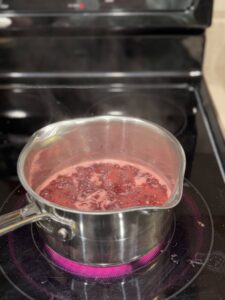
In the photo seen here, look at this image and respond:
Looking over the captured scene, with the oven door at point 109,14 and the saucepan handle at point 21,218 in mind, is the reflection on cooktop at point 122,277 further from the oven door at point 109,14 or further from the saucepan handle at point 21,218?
the oven door at point 109,14

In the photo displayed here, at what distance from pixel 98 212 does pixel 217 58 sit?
57 cm

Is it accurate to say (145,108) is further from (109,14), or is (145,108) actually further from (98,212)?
(98,212)

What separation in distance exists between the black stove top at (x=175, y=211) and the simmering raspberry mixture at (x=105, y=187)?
0.05 meters

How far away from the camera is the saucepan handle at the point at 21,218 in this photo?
471 millimetres

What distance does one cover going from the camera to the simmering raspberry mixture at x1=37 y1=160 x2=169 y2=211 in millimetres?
584

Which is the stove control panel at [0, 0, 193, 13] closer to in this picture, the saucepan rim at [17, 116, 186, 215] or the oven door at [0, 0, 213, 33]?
the oven door at [0, 0, 213, 33]

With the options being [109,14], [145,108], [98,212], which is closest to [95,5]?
[109,14]

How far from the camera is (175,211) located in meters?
0.60

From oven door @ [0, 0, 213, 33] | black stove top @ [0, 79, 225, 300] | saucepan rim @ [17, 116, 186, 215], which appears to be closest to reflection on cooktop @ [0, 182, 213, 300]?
black stove top @ [0, 79, 225, 300]

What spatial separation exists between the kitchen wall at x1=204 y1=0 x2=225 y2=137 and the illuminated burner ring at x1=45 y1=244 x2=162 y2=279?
367 millimetres

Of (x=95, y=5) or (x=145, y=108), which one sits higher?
(x=95, y=5)

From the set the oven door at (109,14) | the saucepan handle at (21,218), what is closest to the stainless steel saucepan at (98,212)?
the saucepan handle at (21,218)

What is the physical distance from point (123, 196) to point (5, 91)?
0.43m

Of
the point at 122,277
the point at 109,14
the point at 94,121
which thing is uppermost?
the point at 109,14
